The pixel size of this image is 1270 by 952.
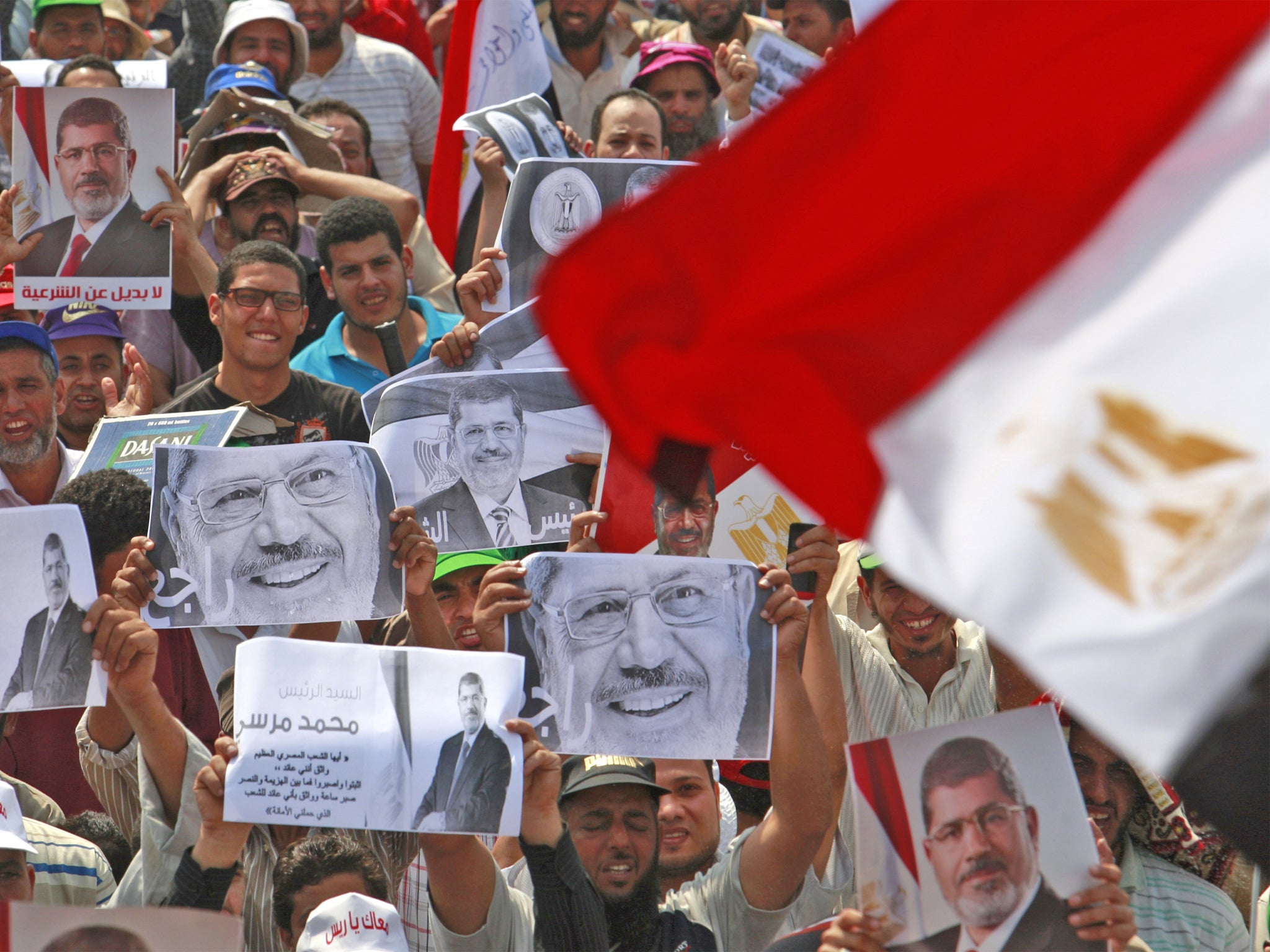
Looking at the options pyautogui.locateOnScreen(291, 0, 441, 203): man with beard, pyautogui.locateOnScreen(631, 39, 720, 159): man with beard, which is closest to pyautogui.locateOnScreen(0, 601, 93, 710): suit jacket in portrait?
pyautogui.locateOnScreen(631, 39, 720, 159): man with beard

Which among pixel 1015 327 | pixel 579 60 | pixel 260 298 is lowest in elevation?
pixel 1015 327

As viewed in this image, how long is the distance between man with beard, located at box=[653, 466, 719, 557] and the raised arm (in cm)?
63

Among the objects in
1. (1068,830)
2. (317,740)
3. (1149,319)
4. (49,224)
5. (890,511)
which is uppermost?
(49,224)

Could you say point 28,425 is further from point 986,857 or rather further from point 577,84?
point 577,84

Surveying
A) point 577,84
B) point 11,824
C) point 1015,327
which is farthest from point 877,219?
point 577,84

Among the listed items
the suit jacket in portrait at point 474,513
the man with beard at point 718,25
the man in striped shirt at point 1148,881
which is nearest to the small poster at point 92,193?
the suit jacket in portrait at point 474,513

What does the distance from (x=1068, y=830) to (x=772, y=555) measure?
1.68m

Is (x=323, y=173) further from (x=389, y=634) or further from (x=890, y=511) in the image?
(x=890, y=511)

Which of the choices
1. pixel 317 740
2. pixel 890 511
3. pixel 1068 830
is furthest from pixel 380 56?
pixel 890 511

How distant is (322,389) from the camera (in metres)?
5.80

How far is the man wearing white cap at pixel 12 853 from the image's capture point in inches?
157

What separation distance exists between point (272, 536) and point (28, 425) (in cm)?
110

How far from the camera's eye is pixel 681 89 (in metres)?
7.73

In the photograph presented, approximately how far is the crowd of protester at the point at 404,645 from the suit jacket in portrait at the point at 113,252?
5 cm
